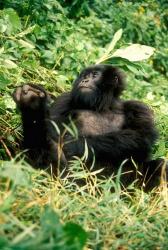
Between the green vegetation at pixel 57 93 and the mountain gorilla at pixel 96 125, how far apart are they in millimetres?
204

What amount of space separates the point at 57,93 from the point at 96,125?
99 centimetres

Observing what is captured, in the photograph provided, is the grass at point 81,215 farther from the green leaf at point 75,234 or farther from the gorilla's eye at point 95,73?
the gorilla's eye at point 95,73

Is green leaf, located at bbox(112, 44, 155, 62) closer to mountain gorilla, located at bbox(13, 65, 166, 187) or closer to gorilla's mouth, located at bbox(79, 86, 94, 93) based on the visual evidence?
mountain gorilla, located at bbox(13, 65, 166, 187)

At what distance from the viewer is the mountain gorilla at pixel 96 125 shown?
3988 mm

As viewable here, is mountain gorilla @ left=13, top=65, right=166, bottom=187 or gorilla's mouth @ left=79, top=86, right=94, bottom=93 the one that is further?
gorilla's mouth @ left=79, top=86, right=94, bottom=93

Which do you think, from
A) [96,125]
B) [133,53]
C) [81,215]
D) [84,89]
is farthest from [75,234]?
[133,53]

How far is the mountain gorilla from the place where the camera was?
399 centimetres

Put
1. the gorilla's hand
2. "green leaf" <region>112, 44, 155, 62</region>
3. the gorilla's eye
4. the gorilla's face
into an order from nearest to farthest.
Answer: the gorilla's hand < the gorilla's face < the gorilla's eye < "green leaf" <region>112, 44, 155, 62</region>

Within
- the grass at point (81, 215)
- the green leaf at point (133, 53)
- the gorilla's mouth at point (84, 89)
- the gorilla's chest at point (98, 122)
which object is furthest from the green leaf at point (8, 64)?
the grass at point (81, 215)

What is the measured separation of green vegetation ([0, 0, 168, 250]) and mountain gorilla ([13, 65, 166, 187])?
204mm

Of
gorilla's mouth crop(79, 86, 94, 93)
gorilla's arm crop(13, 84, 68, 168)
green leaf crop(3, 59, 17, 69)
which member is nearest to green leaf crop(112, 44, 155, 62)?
gorilla's mouth crop(79, 86, 94, 93)

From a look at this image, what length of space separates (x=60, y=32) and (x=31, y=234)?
172 inches

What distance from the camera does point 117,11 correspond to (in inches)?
337

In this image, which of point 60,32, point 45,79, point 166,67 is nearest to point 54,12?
point 60,32
